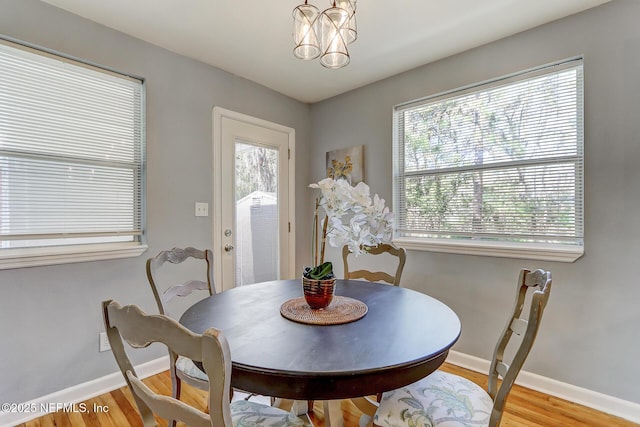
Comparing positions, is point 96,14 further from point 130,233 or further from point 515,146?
point 515,146

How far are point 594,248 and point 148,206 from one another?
296cm

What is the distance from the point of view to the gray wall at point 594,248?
1.80 m

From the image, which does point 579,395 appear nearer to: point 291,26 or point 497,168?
point 497,168

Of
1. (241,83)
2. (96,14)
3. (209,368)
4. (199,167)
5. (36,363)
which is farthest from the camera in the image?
(241,83)

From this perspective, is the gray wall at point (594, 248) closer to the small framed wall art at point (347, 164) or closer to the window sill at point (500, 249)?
the window sill at point (500, 249)

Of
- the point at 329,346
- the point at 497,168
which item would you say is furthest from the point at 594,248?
the point at 329,346

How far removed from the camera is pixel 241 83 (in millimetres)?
2873

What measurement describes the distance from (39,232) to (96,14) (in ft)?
4.56

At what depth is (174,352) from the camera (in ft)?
2.26

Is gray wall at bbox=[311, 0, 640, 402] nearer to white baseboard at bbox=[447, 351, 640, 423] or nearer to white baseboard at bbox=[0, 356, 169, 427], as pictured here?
white baseboard at bbox=[447, 351, 640, 423]

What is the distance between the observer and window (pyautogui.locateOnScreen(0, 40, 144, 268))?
1.78 meters

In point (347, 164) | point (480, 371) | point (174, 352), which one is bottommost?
point (480, 371)

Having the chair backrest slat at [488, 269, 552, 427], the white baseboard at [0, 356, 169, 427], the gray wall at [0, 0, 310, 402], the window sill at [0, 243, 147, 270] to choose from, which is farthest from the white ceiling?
the white baseboard at [0, 356, 169, 427]

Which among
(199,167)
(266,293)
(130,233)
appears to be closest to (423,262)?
(266,293)
